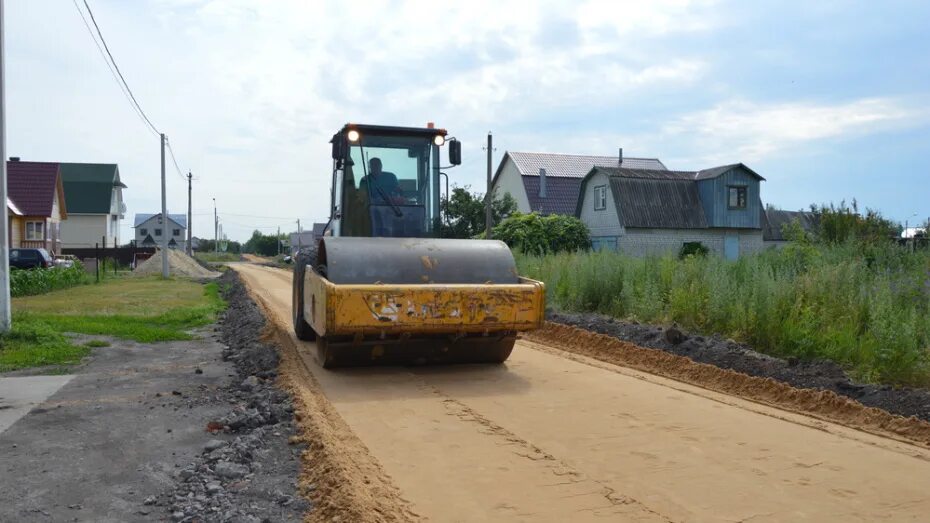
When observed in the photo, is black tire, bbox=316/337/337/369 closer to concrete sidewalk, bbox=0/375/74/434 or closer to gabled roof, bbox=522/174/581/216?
concrete sidewalk, bbox=0/375/74/434

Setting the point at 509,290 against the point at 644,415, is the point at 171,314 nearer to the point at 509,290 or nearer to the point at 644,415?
the point at 509,290

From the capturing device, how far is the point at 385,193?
1045 centimetres

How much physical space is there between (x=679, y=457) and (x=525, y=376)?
11.0 feet

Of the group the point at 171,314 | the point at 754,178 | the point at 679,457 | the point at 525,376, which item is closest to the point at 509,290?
the point at 525,376

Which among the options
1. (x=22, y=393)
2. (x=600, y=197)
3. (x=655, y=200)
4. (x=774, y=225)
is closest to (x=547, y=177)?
(x=600, y=197)

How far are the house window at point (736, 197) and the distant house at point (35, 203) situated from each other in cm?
3461

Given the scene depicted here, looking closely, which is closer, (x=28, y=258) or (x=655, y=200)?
(x=28, y=258)

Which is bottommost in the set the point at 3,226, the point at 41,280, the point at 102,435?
the point at 102,435

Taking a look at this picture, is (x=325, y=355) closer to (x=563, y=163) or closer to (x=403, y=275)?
(x=403, y=275)

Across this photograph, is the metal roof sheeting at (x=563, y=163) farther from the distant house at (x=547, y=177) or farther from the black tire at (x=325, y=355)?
the black tire at (x=325, y=355)

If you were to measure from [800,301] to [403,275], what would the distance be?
520 cm

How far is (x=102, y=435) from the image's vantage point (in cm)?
652

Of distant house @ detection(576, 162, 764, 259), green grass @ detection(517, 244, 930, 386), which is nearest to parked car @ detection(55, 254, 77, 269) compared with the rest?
distant house @ detection(576, 162, 764, 259)

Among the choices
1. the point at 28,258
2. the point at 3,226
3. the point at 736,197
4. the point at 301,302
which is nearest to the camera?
the point at 301,302
